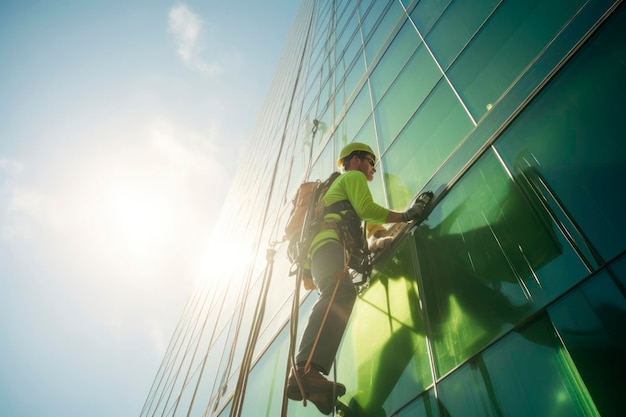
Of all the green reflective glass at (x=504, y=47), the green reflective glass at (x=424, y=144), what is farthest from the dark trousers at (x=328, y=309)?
the green reflective glass at (x=504, y=47)

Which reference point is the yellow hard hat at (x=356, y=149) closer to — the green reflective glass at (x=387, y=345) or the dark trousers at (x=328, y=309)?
the green reflective glass at (x=387, y=345)

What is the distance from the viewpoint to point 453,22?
4039mm

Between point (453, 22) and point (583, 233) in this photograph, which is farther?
point (453, 22)

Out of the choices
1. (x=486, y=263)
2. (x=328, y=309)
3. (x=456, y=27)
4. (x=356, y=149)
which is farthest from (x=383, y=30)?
(x=328, y=309)

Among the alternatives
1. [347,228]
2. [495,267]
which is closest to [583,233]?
[495,267]

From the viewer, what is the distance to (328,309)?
7.92 ft

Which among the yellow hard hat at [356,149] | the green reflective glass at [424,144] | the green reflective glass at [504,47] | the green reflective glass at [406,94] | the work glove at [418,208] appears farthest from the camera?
the green reflective glass at [406,94]

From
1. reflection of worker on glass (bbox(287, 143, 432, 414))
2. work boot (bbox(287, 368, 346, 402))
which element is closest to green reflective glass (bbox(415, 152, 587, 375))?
reflection of worker on glass (bbox(287, 143, 432, 414))

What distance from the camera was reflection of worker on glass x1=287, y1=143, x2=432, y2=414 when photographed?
2.27 meters

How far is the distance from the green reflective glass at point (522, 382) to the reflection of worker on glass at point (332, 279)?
73 cm

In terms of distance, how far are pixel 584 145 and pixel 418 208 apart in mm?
1228

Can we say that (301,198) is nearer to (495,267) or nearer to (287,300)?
(495,267)

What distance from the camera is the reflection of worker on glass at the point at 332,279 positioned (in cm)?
227

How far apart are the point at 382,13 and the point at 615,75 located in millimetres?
5974
